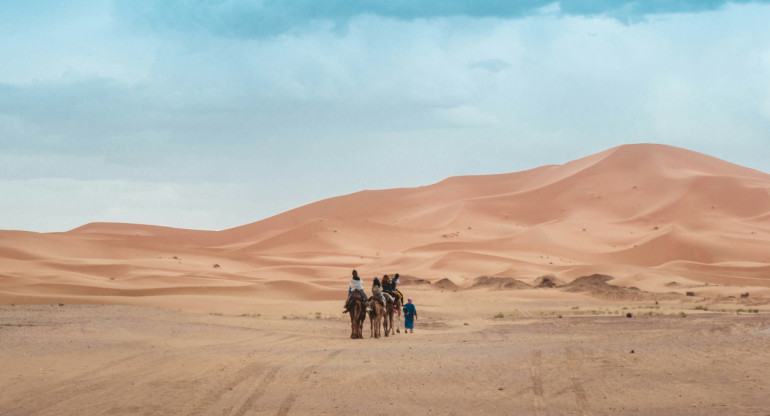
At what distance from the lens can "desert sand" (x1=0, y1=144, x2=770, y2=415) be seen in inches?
464

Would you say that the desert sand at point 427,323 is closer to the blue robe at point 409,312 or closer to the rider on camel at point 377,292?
the blue robe at point 409,312

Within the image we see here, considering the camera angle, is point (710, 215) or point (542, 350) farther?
point (710, 215)

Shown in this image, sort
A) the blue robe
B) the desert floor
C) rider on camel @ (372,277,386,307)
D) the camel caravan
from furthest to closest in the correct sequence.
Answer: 1. the blue robe
2. rider on camel @ (372,277,386,307)
3. the camel caravan
4. the desert floor

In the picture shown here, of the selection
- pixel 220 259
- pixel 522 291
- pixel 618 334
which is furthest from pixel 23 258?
pixel 618 334

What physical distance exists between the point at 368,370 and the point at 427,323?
55.3ft

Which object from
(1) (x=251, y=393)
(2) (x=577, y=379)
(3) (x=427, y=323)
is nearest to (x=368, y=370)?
(1) (x=251, y=393)

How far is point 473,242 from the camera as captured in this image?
91.2 meters

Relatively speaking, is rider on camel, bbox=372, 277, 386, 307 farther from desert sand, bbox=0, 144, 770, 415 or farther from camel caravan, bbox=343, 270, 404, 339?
desert sand, bbox=0, 144, 770, 415

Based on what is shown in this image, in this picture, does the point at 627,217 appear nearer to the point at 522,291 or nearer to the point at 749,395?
the point at 522,291

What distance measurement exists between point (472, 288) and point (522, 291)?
5.12 m

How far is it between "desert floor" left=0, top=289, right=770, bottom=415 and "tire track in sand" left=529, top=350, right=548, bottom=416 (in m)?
0.02

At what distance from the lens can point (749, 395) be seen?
37.2ft

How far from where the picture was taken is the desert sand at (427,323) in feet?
38.7

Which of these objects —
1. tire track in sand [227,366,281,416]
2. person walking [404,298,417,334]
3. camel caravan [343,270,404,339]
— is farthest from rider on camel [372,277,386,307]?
tire track in sand [227,366,281,416]
